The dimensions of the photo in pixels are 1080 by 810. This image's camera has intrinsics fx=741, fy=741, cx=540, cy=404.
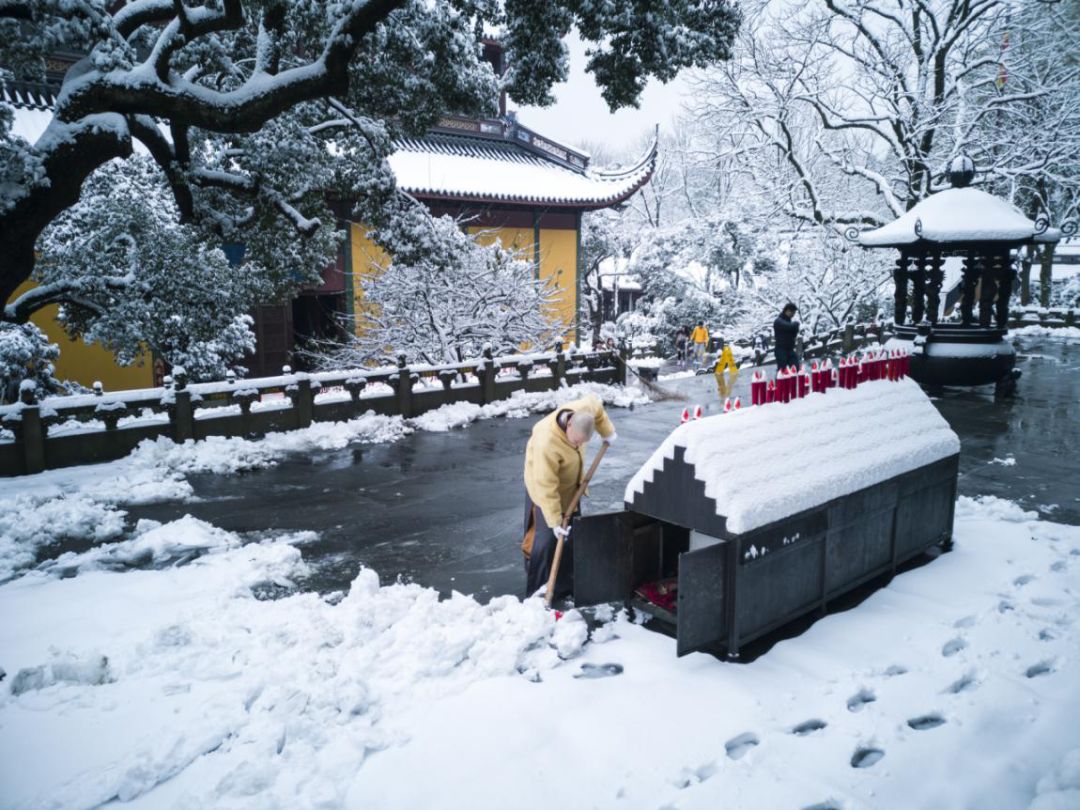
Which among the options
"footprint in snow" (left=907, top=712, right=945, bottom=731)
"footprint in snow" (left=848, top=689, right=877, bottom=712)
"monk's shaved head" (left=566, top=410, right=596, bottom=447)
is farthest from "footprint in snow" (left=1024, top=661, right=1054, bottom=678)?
"monk's shaved head" (left=566, top=410, right=596, bottom=447)

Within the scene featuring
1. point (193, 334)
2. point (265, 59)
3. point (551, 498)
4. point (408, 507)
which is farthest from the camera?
point (193, 334)

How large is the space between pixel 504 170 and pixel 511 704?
18789mm

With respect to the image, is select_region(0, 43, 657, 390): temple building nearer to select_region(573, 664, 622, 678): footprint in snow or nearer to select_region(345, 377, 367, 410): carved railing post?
select_region(345, 377, 367, 410): carved railing post

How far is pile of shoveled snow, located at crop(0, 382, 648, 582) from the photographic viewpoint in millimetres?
7176

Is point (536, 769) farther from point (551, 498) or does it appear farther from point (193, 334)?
point (193, 334)

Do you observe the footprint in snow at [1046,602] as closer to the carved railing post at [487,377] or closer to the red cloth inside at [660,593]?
the red cloth inside at [660,593]

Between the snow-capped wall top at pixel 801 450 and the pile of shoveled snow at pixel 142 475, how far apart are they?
18.4 ft

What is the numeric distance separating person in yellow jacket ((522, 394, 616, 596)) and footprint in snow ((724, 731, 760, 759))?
1.73 metres

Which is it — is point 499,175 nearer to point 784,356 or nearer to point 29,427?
point 784,356

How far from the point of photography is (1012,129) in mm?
22359

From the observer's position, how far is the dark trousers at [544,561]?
5.43 meters

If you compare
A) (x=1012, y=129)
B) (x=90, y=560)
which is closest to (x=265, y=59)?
(x=90, y=560)

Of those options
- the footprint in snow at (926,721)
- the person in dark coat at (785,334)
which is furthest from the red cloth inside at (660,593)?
the person in dark coat at (785,334)

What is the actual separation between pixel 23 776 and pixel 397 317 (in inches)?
465
